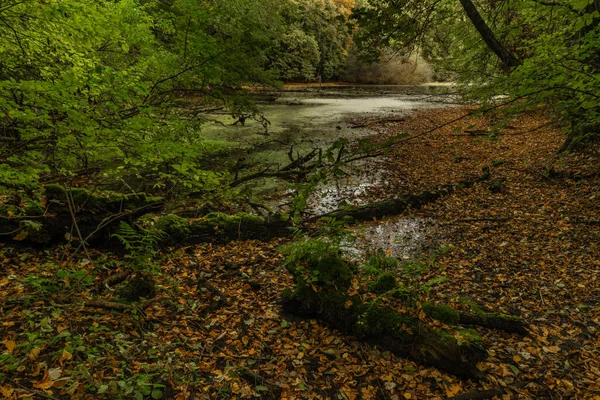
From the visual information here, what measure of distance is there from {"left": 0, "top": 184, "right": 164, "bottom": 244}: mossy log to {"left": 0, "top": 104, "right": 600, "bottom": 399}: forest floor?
368mm

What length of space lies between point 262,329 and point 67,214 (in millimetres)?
3823

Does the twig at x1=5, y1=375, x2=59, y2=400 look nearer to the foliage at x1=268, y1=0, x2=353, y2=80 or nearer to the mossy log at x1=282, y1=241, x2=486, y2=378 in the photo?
the mossy log at x1=282, y1=241, x2=486, y2=378

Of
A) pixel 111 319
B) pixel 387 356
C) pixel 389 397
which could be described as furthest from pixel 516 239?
pixel 111 319

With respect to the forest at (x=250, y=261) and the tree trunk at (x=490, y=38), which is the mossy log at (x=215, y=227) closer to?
the forest at (x=250, y=261)

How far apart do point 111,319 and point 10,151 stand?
8.47 ft

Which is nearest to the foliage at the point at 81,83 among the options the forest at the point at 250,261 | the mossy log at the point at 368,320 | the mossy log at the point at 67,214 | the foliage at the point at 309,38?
the forest at the point at 250,261

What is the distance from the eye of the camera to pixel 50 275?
15.2ft

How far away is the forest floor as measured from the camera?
3414 millimetres

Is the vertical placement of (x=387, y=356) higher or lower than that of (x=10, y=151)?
lower

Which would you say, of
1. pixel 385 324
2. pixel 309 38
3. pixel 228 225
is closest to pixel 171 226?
pixel 228 225

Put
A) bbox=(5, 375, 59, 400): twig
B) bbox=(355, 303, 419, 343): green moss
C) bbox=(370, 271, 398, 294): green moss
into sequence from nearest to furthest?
bbox=(5, 375, 59, 400): twig < bbox=(355, 303, 419, 343): green moss < bbox=(370, 271, 398, 294): green moss

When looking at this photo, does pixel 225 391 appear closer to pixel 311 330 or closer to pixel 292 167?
pixel 311 330

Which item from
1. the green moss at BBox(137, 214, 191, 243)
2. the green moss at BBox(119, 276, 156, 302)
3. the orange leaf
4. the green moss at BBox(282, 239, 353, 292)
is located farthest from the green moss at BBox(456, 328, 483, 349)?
the green moss at BBox(137, 214, 191, 243)

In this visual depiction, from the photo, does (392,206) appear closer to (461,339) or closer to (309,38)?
(461,339)
